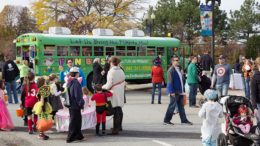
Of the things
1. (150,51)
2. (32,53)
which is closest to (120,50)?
(150,51)

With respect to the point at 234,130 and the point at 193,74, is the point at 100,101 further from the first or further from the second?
the point at 193,74

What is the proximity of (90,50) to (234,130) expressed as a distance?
10846mm

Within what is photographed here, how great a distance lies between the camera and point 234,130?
5.14m

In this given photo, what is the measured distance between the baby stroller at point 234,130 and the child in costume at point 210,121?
0.24 metres

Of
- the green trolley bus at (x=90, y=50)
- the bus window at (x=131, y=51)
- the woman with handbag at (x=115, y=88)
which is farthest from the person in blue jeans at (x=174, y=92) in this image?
the bus window at (x=131, y=51)

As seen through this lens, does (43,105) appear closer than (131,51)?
Yes

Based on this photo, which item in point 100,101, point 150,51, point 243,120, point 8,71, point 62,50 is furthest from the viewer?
point 150,51

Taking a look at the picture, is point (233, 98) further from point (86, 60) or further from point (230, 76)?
point (86, 60)

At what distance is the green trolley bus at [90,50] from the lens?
14.0 metres

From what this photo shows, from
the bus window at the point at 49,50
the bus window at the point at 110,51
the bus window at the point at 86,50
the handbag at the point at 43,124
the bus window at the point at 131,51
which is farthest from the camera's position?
the bus window at the point at 131,51

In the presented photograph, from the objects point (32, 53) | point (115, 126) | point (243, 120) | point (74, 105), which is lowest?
point (115, 126)

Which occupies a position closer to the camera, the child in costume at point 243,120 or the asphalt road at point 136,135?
the child in costume at point 243,120

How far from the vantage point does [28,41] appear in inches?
567

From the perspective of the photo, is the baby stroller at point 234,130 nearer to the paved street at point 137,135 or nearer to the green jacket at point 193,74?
the paved street at point 137,135
